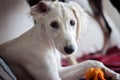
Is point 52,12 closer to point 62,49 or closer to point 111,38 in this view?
point 62,49

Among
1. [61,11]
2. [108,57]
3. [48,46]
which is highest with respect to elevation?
[61,11]

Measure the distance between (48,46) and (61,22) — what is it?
0.13 meters

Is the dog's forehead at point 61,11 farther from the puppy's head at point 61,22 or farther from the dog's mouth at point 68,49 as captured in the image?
the dog's mouth at point 68,49

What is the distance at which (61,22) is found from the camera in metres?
1.13

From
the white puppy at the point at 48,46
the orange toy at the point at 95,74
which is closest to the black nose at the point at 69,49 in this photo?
the white puppy at the point at 48,46

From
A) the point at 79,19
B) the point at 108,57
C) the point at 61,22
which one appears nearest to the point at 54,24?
the point at 61,22

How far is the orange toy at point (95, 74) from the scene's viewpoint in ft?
3.63

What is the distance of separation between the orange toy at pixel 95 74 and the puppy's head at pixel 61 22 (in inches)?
4.1

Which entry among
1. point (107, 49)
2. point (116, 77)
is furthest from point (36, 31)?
point (107, 49)

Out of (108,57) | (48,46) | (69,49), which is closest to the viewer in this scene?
(69,49)

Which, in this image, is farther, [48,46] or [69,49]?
[48,46]

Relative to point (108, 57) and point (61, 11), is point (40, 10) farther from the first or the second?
point (108, 57)

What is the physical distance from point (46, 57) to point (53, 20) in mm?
155

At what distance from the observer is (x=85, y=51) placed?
76.2 inches
